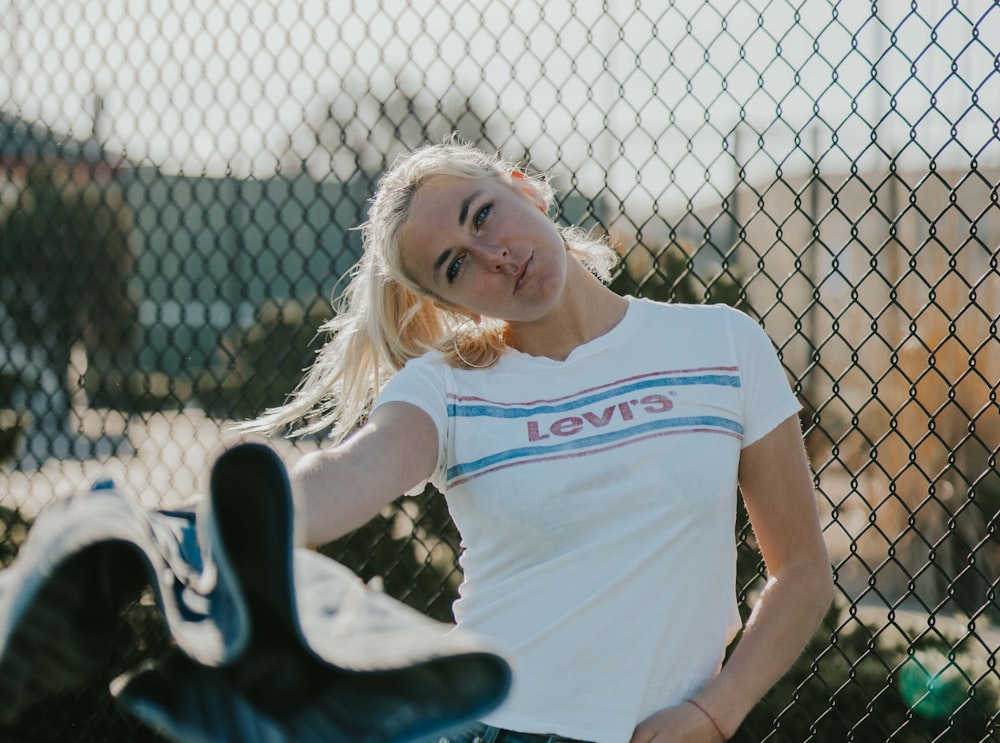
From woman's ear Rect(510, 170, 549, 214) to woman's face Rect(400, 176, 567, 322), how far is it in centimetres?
6

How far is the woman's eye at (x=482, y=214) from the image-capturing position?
1.46 meters

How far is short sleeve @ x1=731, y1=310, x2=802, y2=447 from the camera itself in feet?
4.54

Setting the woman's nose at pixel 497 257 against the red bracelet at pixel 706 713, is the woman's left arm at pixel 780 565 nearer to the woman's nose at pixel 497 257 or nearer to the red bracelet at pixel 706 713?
the red bracelet at pixel 706 713

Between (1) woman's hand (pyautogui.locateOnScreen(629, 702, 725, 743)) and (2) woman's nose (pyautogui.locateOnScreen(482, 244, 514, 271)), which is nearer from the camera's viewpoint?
(1) woman's hand (pyautogui.locateOnScreen(629, 702, 725, 743))

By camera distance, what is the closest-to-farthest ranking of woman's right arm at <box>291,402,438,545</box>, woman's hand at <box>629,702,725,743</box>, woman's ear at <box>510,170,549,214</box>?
woman's right arm at <box>291,402,438,545</box>, woman's hand at <box>629,702,725,743</box>, woman's ear at <box>510,170,549,214</box>

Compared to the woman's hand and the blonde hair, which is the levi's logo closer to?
the blonde hair

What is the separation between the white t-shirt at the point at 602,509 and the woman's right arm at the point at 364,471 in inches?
1.2

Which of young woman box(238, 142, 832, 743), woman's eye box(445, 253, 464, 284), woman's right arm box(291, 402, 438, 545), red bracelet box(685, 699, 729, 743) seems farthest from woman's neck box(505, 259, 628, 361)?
red bracelet box(685, 699, 729, 743)

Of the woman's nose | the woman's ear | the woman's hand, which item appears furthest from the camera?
the woman's ear

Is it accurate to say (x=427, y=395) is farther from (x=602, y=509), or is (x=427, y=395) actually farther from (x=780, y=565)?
(x=780, y=565)

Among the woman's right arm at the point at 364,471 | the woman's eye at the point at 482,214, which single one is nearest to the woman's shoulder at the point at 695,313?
the woman's eye at the point at 482,214

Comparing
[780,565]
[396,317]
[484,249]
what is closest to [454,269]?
[484,249]

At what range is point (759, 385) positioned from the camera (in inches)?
54.9

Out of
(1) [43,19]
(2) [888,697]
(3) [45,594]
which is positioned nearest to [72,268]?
(1) [43,19]
